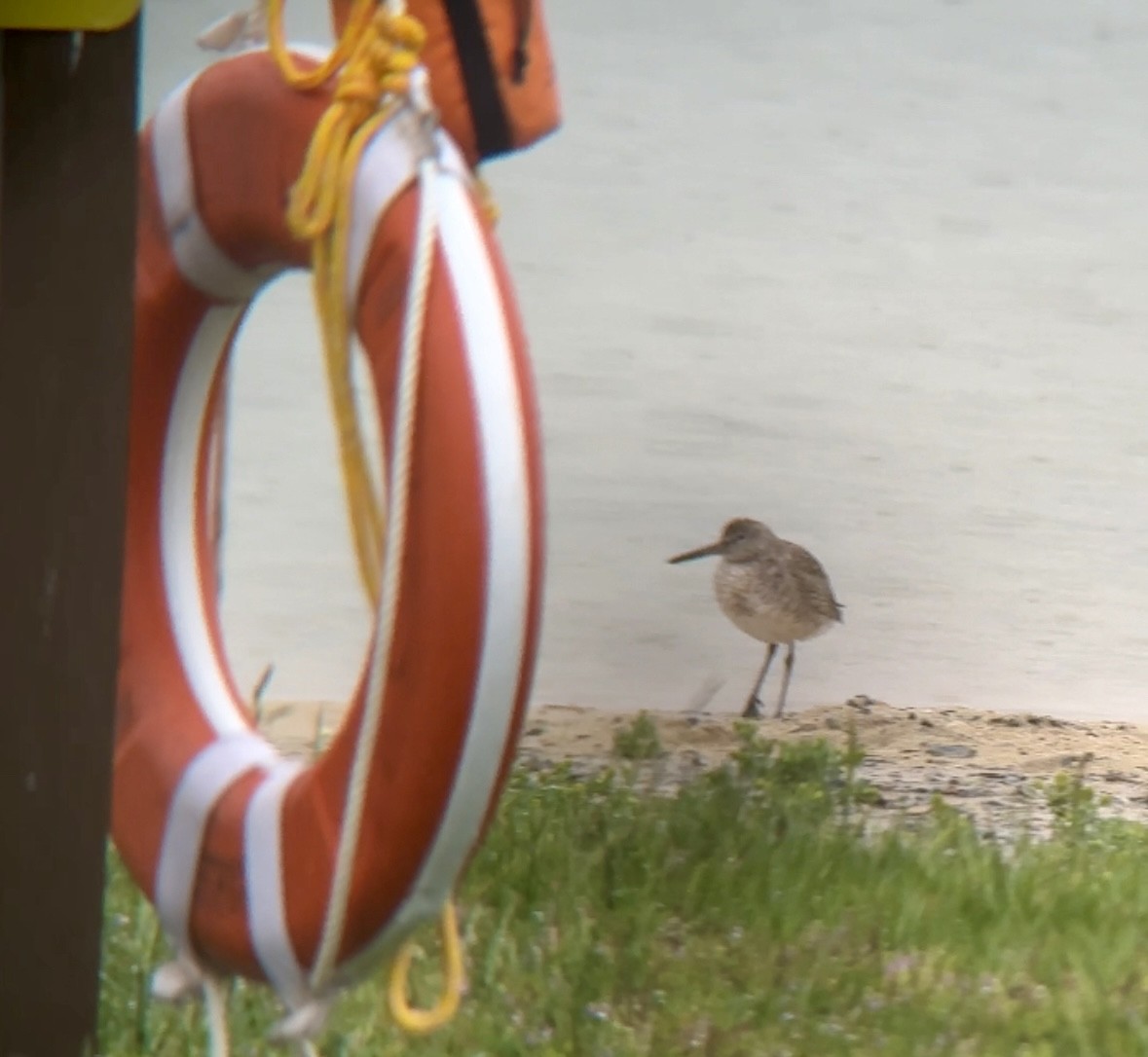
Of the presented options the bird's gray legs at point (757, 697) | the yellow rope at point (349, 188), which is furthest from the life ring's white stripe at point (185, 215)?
the bird's gray legs at point (757, 697)

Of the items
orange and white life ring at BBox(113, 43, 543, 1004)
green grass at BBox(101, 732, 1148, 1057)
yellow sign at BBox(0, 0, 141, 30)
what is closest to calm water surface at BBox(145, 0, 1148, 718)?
green grass at BBox(101, 732, 1148, 1057)

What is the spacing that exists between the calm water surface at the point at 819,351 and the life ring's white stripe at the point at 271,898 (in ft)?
6.14

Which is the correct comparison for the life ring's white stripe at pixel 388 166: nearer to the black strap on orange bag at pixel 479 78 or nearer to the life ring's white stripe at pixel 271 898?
the black strap on orange bag at pixel 479 78

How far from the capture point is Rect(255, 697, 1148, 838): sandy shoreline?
333 cm

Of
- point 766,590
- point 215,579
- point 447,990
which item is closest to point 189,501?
point 215,579

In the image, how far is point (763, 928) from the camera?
250cm

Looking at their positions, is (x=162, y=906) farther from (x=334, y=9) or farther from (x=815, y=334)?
(x=815, y=334)

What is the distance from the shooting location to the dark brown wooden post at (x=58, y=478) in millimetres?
1516

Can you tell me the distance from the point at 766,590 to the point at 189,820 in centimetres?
180

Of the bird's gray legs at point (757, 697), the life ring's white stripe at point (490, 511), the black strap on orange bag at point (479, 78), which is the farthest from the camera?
the bird's gray legs at point (757, 697)

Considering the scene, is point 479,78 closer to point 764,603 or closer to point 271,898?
point 271,898

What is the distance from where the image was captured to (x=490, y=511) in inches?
53.3

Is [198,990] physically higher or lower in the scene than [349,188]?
lower

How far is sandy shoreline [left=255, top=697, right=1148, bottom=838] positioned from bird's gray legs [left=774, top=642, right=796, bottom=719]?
24 mm
